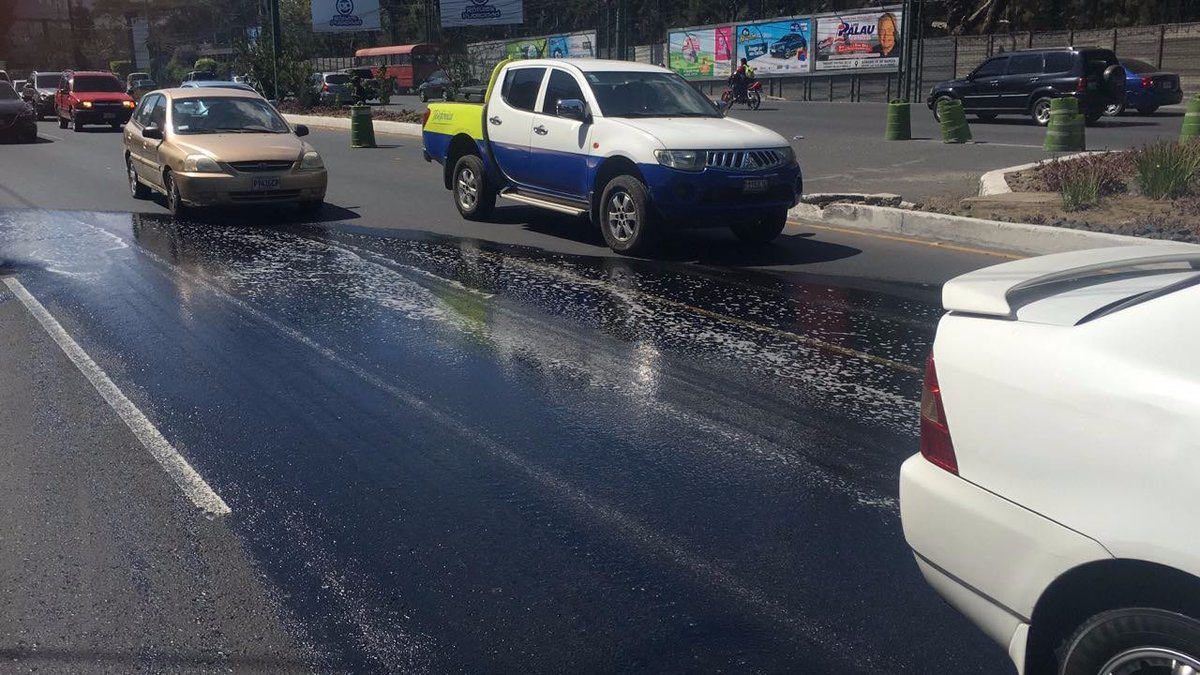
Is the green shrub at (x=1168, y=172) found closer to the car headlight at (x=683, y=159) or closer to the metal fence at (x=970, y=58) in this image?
the car headlight at (x=683, y=159)

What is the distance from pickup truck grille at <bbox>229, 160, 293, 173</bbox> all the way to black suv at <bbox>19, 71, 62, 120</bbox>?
28916 millimetres

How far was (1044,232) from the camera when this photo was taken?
10.9 m

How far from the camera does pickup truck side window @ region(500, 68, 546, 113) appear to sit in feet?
40.3

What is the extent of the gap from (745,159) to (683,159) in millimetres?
624

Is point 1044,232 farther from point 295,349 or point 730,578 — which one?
point 730,578

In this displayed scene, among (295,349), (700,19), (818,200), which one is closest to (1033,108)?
(818,200)

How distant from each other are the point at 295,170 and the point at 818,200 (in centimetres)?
636

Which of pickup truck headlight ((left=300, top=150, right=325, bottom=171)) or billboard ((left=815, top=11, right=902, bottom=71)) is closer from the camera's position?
pickup truck headlight ((left=300, top=150, right=325, bottom=171))

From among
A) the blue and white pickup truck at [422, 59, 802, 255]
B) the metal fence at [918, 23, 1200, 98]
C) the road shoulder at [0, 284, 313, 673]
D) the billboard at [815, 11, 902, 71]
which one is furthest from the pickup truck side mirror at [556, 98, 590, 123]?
the billboard at [815, 11, 902, 71]

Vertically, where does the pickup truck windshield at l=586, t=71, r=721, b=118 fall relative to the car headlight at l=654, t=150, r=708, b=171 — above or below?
above

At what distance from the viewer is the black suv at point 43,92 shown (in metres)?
38.3

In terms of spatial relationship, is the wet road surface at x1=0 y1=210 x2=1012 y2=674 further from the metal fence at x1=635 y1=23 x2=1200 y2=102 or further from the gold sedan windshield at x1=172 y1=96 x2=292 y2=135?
the metal fence at x1=635 y1=23 x2=1200 y2=102

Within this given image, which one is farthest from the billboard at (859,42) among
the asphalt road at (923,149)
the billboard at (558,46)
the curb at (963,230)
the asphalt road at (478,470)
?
the asphalt road at (478,470)

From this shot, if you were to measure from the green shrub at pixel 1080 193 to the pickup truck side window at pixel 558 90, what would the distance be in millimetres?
5458
